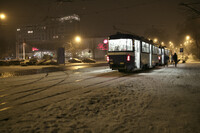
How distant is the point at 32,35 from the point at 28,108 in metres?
156

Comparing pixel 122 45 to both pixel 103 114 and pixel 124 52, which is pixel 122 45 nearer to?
pixel 124 52

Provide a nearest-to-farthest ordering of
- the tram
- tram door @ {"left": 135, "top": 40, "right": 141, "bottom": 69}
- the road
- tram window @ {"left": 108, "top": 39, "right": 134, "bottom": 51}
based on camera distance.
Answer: the road < the tram < tram window @ {"left": 108, "top": 39, "right": 134, "bottom": 51} < tram door @ {"left": 135, "top": 40, "right": 141, "bottom": 69}

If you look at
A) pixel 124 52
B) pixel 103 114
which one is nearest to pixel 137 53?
pixel 124 52

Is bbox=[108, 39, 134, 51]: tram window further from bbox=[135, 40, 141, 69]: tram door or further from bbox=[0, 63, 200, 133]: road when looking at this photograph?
bbox=[0, 63, 200, 133]: road

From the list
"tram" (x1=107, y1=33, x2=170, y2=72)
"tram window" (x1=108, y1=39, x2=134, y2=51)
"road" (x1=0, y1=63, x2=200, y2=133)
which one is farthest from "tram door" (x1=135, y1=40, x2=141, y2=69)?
"road" (x1=0, y1=63, x2=200, y2=133)

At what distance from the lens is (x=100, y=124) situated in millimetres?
3963

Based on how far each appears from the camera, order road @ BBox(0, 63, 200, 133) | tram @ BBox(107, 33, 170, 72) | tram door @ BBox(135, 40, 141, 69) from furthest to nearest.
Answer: tram door @ BBox(135, 40, 141, 69)
tram @ BBox(107, 33, 170, 72)
road @ BBox(0, 63, 200, 133)

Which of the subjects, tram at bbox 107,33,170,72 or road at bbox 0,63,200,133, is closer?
road at bbox 0,63,200,133

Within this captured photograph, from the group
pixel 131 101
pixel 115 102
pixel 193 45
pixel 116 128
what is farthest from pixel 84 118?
pixel 193 45

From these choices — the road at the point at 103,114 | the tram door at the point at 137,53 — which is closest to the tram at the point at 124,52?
the tram door at the point at 137,53

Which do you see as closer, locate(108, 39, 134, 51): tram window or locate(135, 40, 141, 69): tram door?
locate(108, 39, 134, 51): tram window

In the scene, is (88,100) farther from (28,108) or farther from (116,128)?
(116,128)

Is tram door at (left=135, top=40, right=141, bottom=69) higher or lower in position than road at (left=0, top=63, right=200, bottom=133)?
higher

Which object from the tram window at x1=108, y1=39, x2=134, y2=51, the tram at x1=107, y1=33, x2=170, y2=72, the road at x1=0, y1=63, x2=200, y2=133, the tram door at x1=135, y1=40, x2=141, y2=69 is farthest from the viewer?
the tram door at x1=135, y1=40, x2=141, y2=69
